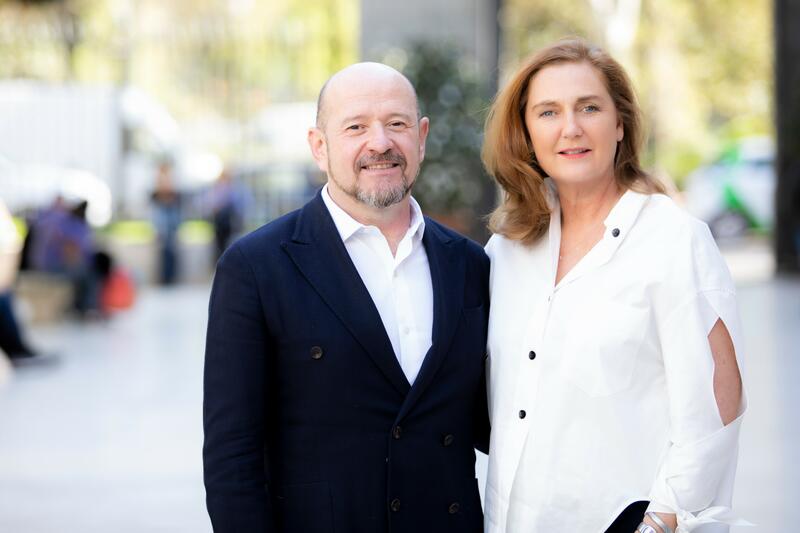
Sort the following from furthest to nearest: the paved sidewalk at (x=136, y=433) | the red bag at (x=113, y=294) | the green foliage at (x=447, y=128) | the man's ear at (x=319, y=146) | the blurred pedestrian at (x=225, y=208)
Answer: the blurred pedestrian at (x=225, y=208)
the red bag at (x=113, y=294)
the green foliage at (x=447, y=128)
the paved sidewalk at (x=136, y=433)
the man's ear at (x=319, y=146)

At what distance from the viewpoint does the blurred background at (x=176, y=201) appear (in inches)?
249

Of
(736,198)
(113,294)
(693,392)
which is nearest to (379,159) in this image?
(693,392)

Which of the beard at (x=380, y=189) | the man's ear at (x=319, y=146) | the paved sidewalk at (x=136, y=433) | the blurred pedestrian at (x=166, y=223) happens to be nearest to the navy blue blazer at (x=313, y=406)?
the beard at (x=380, y=189)

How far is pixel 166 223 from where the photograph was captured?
1630 centimetres

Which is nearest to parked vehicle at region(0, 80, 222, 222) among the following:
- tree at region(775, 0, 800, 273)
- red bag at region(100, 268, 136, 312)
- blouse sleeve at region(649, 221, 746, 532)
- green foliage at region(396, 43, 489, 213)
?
red bag at region(100, 268, 136, 312)

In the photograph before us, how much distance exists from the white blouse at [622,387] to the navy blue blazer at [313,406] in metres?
0.18

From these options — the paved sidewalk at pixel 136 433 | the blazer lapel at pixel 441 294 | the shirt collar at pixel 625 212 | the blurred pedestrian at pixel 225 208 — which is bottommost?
the paved sidewalk at pixel 136 433

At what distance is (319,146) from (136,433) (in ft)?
15.3

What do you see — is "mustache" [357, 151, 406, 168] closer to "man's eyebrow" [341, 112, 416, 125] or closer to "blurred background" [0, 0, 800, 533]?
"man's eyebrow" [341, 112, 416, 125]

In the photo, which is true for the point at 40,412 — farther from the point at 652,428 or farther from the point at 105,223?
the point at 105,223

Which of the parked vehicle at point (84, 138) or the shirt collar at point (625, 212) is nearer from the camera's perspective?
the shirt collar at point (625, 212)

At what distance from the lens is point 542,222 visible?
2.85 m

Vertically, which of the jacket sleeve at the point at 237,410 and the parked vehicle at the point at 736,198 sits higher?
the parked vehicle at the point at 736,198

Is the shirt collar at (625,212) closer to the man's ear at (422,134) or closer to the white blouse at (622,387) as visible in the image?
the white blouse at (622,387)
